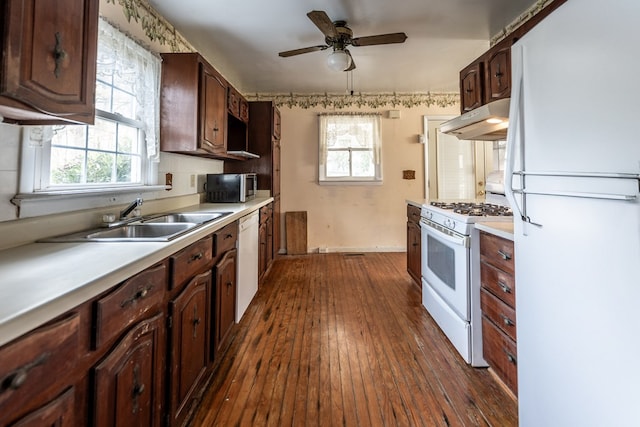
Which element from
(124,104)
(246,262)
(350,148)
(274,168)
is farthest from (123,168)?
(350,148)

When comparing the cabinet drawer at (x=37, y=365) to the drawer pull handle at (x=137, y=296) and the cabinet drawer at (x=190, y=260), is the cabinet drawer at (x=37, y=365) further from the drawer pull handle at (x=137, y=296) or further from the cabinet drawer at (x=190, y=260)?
the cabinet drawer at (x=190, y=260)

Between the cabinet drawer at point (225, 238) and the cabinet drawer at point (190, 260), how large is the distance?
0.07m

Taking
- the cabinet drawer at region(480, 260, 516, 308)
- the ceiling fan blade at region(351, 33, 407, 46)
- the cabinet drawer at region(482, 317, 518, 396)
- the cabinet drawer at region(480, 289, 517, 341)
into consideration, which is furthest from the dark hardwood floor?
the ceiling fan blade at region(351, 33, 407, 46)

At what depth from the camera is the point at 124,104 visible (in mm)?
1941

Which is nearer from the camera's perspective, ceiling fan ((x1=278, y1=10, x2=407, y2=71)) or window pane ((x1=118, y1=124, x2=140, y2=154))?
window pane ((x1=118, y1=124, x2=140, y2=154))

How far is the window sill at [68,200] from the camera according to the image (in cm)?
121

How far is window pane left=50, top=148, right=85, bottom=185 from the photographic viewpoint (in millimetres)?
1442

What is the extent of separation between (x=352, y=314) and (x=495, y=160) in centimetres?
203

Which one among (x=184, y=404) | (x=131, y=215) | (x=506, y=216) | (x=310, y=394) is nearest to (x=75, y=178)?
(x=131, y=215)

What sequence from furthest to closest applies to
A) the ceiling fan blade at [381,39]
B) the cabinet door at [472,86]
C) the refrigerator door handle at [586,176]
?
the cabinet door at [472,86] < the ceiling fan blade at [381,39] < the refrigerator door handle at [586,176]

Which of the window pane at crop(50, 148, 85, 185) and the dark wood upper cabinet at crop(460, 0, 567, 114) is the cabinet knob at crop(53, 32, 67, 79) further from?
the dark wood upper cabinet at crop(460, 0, 567, 114)

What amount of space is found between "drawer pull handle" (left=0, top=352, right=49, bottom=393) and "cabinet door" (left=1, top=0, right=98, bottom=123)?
2.38 feet

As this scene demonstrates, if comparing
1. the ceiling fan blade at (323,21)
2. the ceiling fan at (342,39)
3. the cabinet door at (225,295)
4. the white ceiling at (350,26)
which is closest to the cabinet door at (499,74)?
the white ceiling at (350,26)

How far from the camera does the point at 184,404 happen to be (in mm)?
1325
